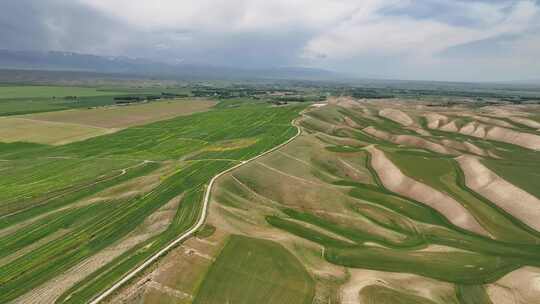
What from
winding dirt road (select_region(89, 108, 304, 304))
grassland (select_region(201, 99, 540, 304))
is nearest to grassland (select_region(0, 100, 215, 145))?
winding dirt road (select_region(89, 108, 304, 304))

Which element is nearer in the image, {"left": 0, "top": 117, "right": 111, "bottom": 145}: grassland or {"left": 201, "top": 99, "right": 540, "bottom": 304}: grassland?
{"left": 201, "top": 99, "right": 540, "bottom": 304}: grassland

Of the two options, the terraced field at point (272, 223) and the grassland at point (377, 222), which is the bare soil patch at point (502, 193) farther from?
the grassland at point (377, 222)

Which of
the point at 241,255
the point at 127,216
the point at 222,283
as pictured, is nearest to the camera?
the point at 222,283

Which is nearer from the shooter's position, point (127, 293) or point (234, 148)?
point (127, 293)

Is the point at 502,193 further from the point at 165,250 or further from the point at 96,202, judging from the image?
the point at 96,202

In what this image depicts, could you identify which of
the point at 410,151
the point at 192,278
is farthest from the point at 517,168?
the point at 192,278

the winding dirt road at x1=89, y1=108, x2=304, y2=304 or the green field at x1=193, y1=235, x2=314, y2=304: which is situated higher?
the winding dirt road at x1=89, y1=108, x2=304, y2=304

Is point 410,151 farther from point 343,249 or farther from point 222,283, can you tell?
point 222,283

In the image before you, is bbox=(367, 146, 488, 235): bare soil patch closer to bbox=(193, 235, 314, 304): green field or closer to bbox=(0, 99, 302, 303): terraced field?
bbox=(0, 99, 302, 303): terraced field
